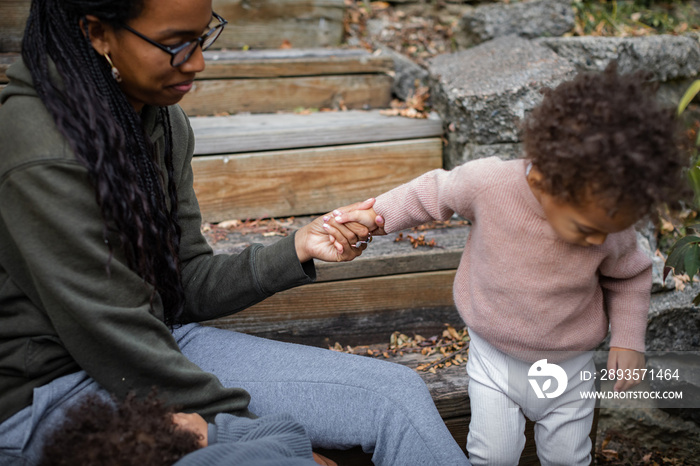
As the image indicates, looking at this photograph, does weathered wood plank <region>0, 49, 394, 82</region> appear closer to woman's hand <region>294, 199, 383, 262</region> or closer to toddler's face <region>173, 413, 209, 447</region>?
woman's hand <region>294, 199, 383, 262</region>

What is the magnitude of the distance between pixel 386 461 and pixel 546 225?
816 millimetres

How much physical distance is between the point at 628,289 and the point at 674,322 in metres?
1.06

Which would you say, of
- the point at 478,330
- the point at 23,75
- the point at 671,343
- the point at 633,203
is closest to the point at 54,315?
the point at 23,75

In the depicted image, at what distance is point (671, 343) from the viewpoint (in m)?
2.60

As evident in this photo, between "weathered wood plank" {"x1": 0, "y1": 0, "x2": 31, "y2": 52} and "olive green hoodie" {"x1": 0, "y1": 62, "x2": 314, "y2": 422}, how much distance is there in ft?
6.76

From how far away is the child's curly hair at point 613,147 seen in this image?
1343 mm

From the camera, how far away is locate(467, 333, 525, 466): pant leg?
1834mm

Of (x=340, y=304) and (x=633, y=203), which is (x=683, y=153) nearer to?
(x=633, y=203)

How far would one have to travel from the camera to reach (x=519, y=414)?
188 cm

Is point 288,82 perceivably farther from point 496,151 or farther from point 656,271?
point 656,271

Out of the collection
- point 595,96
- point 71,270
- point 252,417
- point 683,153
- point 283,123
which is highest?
point 595,96

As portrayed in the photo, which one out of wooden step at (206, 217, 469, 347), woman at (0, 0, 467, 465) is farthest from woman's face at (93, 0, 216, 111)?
wooden step at (206, 217, 469, 347)

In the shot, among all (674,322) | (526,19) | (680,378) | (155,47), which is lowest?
(680,378)

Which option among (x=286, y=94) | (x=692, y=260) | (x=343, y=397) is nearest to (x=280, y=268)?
(x=343, y=397)
